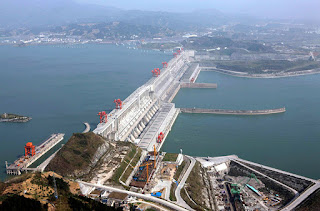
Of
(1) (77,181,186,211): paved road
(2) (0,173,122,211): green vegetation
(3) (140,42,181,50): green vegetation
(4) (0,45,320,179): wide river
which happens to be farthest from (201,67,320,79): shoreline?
(2) (0,173,122,211): green vegetation

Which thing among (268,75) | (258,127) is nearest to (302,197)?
(258,127)

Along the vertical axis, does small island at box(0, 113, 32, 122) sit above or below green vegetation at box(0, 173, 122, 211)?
below

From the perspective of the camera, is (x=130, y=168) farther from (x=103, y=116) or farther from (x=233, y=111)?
(x=233, y=111)

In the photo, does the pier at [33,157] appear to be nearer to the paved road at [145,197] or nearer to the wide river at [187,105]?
the wide river at [187,105]

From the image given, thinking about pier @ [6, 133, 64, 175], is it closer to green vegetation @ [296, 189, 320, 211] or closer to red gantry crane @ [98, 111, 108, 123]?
red gantry crane @ [98, 111, 108, 123]

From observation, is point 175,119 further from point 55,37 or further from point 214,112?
point 55,37

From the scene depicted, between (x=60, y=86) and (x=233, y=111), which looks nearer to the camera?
(x=233, y=111)
